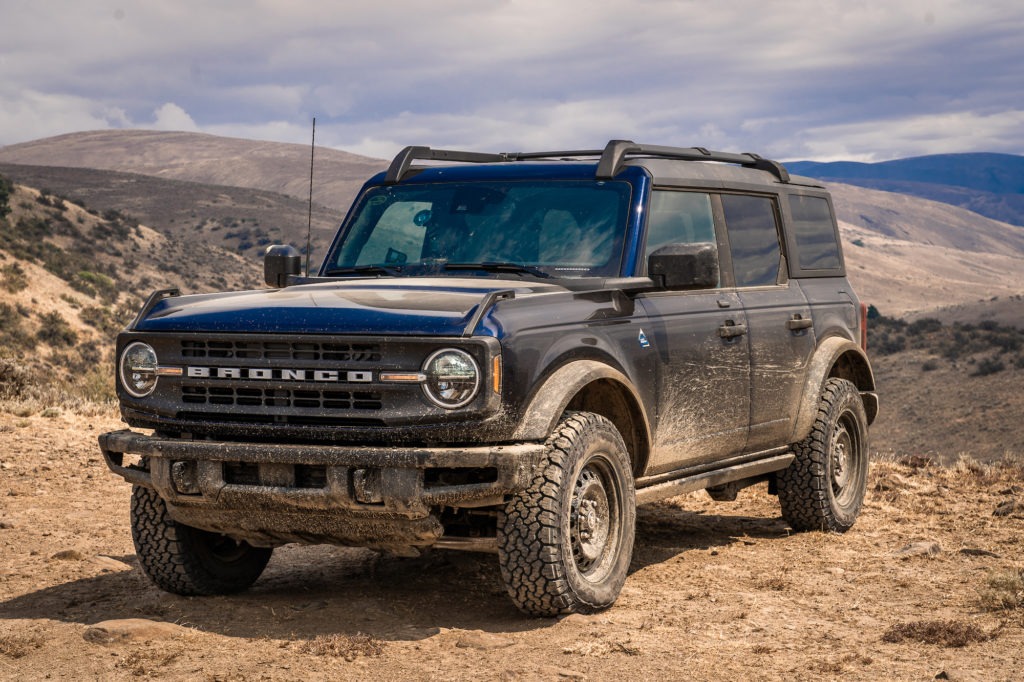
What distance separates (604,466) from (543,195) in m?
1.59

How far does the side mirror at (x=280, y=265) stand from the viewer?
22.7 ft

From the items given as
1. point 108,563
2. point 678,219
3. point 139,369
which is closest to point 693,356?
point 678,219

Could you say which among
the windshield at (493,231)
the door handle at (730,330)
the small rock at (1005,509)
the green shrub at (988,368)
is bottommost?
the green shrub at (988,368)

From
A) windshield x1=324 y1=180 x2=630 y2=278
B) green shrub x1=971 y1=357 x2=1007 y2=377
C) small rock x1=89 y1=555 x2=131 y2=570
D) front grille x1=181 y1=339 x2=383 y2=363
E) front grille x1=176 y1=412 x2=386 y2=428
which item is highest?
windshield x1=324 y1=180 x2=630 y2=278

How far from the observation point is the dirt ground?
15.8 ft

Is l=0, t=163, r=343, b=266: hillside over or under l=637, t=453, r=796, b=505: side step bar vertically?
over

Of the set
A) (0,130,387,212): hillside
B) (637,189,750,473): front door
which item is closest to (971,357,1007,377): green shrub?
(637,189,750,473): front door

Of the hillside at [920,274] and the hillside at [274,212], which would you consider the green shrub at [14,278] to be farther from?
the hillside at [920,274]

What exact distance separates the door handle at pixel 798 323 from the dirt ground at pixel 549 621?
1380 millimetres

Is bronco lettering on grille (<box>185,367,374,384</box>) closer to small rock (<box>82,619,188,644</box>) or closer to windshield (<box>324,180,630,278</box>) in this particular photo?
small rock (<box>82,619,188,644</box>)

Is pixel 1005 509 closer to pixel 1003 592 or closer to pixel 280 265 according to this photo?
pixel 1003 592

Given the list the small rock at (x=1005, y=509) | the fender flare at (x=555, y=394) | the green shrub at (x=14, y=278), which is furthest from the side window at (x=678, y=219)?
A: the green shrub at (x=14, y=278)

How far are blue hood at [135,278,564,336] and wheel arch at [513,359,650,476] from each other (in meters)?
0.45

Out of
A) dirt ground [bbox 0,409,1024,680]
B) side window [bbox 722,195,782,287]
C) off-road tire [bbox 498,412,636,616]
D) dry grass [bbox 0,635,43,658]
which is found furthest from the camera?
side window [bbox 722,195,782,287]
